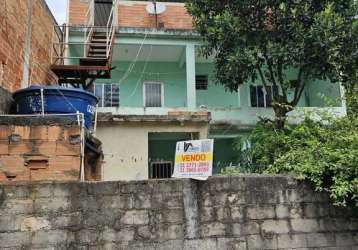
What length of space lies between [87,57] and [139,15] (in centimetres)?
315

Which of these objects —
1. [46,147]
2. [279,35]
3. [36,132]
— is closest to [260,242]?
[46,147]

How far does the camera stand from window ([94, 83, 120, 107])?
1208 cm

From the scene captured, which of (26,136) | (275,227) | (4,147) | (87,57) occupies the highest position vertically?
(87,57)

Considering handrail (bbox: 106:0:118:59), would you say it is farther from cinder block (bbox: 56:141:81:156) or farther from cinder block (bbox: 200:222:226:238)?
cinder block (bbox: 200:222:226:238)

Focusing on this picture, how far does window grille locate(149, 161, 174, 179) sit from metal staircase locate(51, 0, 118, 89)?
2756 millimetres

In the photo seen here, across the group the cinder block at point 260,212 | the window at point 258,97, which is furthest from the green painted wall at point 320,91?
the cinder block at point 260,212

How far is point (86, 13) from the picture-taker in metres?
11.7

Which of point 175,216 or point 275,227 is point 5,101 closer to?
point 175,216

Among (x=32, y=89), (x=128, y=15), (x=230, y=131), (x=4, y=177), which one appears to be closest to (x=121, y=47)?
(x=128, y=15)

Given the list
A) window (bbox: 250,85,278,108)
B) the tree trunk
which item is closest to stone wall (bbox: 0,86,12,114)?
the tree trunk

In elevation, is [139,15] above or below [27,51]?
above

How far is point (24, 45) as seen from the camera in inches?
320

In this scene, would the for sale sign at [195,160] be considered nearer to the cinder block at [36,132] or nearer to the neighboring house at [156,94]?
the cinder block at [36,132]

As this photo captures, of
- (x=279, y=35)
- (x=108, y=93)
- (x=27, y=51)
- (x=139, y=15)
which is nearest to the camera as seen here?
(x=27, y=51)
